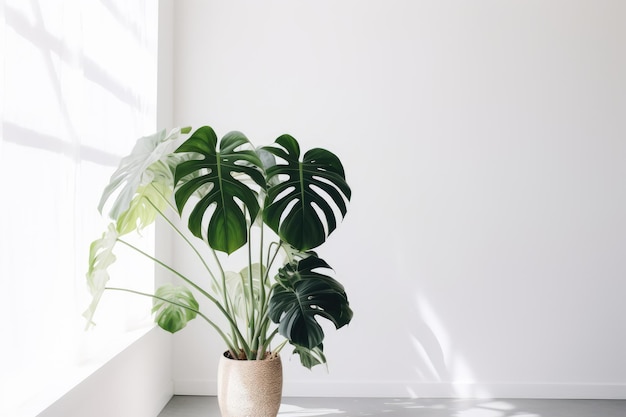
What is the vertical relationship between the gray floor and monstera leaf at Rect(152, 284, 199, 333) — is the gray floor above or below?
below

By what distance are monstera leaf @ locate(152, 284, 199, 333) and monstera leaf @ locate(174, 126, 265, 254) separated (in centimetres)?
54

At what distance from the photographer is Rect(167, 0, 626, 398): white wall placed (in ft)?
10.1

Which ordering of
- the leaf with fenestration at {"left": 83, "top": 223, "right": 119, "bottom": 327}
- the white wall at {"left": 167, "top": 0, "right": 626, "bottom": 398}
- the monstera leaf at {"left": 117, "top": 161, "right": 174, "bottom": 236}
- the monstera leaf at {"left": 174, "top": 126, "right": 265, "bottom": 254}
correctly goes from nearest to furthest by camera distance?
the monstera leaf at {"left": 174, "top": 126, "right": 265, "bottom": 254}
the leaf with fenestration at {"left": 83, "top": 223, "right": 119, "bottom": 327}
the monstera leaf at {"left": 117, "top": 161, "right": 174, "bottom": 236}
the white wall at {"left": 167, "top": 0, "right": 626, "bottom": 398}

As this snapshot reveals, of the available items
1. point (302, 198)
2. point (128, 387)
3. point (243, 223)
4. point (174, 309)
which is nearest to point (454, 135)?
point (302, 198)

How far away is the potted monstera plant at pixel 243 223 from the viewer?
1642mm

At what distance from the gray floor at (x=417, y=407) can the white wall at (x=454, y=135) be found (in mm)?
185

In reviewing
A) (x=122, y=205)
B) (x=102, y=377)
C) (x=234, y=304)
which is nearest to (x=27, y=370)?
(x=102, y=377)

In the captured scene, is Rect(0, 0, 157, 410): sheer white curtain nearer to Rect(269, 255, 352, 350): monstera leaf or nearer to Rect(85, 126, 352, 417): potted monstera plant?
Rect(85, 126, 352, 417): potted monstera plant

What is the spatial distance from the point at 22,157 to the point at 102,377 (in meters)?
0.79

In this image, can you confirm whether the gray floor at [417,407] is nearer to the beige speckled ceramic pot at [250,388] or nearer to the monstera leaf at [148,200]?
the beige speckled ceramic pot at [250,388]

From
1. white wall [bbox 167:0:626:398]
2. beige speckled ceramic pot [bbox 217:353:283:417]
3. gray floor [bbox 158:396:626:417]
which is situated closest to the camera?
beige speckled ceramic pot [bbox 217:353:283:417]

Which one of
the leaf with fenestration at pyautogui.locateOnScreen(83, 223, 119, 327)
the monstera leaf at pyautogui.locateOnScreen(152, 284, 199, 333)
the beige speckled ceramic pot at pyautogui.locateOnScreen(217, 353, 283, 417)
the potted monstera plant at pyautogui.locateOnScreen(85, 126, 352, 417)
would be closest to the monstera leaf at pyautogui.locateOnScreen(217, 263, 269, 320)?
the potted monstera plant at pyautogui.locateOnScreen(85, 126, 352, 417)

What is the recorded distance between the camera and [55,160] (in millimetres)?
1838

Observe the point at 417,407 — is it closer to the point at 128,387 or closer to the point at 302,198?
the point at 128,387
